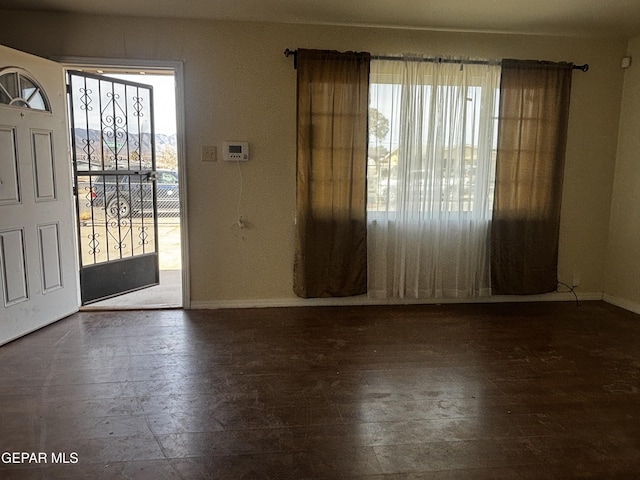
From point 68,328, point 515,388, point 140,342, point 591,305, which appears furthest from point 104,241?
point 591,305

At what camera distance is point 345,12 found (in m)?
3.51

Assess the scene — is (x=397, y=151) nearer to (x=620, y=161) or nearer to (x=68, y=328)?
(x=620, y=161)

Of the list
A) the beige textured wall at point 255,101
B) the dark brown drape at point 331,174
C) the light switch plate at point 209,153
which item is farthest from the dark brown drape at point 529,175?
the light switch plate at point 209,153

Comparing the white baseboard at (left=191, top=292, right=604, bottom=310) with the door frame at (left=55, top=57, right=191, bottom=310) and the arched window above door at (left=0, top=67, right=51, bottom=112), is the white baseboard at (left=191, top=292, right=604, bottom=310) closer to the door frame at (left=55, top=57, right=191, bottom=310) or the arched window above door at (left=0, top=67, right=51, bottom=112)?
the door frame at (left=55, top=57, right=191, bottom=310)

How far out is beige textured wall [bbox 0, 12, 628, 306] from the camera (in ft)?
12.0

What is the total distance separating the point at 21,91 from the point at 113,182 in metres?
1.15

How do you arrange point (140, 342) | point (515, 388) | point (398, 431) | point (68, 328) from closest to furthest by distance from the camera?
point (398, 431) < point (515, 388) < point (140, 342) < point (68, 328)

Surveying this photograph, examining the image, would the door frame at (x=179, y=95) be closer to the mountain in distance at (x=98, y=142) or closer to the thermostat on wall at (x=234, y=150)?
the thermostat on wall at (x=234, y=150)

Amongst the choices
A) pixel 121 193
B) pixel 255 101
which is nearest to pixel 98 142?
pixel 121 193

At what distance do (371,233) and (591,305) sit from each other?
2.25m

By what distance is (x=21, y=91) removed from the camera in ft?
10.6

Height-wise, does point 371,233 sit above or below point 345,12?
below

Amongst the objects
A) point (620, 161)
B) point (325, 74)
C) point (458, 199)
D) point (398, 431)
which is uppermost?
point (325, 74)

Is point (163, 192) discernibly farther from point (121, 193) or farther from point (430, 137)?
point (430, 137)
